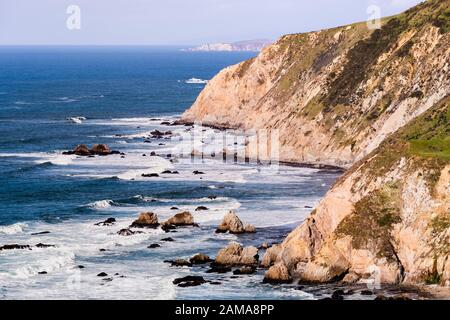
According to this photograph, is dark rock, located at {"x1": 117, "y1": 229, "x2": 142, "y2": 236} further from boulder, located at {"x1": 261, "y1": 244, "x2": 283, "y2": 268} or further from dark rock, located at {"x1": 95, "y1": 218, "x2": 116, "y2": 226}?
boulder, located at {"x1": 261, "y1": 244, "x2": 283, "y2": 268}

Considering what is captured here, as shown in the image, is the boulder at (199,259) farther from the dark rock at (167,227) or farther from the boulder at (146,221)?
the boulder at (146,221)

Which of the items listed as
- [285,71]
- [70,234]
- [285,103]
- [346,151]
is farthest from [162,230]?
[285,71]

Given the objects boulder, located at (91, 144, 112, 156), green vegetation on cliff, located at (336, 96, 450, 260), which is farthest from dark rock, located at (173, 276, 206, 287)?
boulder, located at (91, 144, 112, 156)

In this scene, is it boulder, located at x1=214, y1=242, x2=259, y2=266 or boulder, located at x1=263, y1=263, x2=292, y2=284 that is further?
boulder, located at x1=214, y1=242, x2=259, y2=266

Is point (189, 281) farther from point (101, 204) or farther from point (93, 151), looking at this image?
point (93, 151)

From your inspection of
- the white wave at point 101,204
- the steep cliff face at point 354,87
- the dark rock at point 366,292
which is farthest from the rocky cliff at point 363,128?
the white wave at point 101,204

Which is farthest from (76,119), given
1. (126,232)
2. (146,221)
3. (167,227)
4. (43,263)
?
(43,263)
